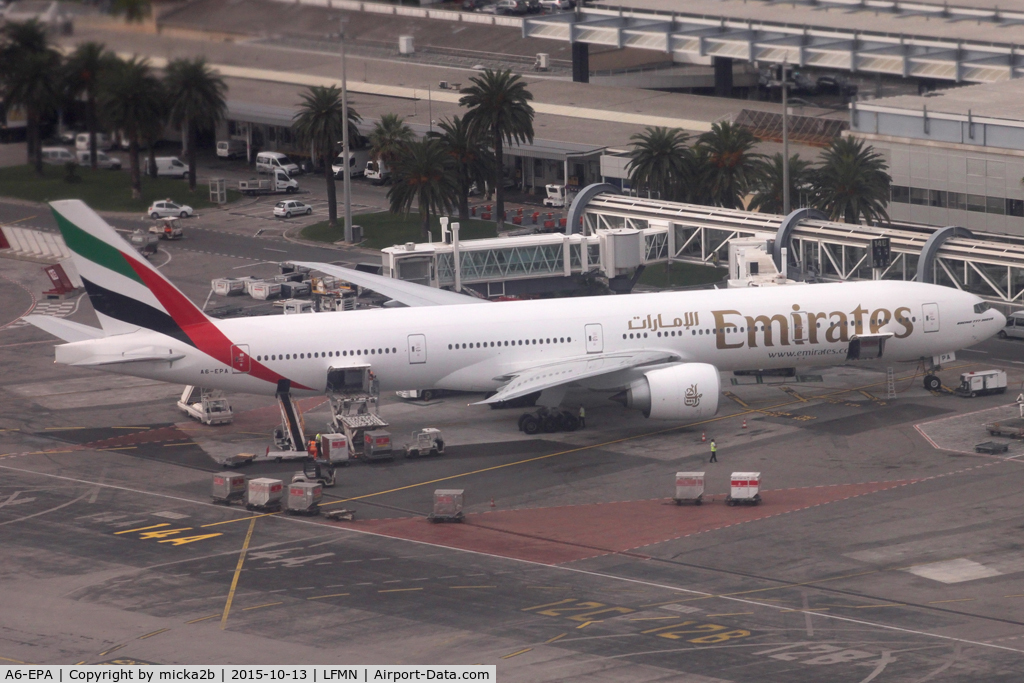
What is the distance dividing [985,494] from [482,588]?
21411mm

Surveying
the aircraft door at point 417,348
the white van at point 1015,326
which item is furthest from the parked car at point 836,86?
the aircraft door at point 417,348

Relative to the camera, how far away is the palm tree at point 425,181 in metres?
107

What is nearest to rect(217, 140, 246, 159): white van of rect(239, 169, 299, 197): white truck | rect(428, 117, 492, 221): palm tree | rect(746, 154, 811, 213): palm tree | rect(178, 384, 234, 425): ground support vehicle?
rect(239, 169, 299, 197): white truck

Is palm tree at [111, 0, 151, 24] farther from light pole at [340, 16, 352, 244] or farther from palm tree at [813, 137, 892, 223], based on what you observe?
light pole at [340, 16, 352, 244]

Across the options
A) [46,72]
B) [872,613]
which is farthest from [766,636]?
[46,72]

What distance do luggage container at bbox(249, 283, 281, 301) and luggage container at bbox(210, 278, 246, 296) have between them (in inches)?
83.3

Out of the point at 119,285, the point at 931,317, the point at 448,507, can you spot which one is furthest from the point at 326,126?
the point at 448,507

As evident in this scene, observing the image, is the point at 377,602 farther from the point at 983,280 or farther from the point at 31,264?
the point at 31,264

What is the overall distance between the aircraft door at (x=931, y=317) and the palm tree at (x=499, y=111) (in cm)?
4745

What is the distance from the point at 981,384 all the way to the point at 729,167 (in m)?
37.1

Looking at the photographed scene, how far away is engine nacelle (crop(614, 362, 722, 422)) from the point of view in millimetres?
65062

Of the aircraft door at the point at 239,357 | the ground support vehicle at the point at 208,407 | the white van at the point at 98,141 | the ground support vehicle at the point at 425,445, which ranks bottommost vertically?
the ground support vehicle at the point at 425,445

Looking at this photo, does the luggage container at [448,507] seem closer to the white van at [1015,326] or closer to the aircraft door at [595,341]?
the aircraft door at [595,341]

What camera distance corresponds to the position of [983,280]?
79.1m
